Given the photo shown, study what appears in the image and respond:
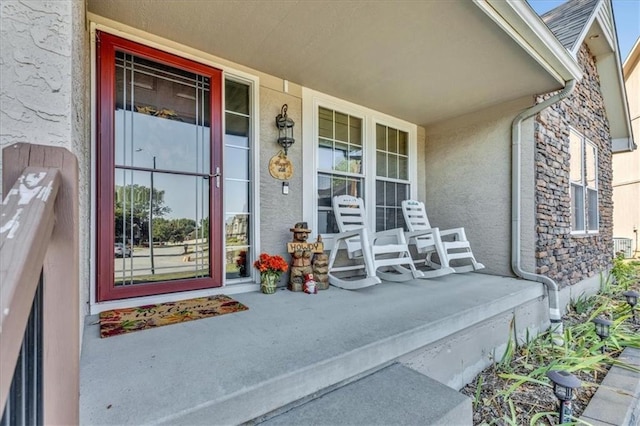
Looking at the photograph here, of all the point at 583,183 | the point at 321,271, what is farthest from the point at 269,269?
the point at 583,183

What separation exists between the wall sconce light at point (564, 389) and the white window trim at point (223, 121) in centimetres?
243

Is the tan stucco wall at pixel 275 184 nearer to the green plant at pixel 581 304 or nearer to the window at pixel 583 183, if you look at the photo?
the green plant at pixel 581 304

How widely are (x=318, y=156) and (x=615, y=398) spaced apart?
3.31 m

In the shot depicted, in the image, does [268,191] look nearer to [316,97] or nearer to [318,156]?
[318,156]

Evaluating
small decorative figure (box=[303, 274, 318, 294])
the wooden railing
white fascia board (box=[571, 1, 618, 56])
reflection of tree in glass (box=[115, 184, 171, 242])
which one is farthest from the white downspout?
the wooden railing

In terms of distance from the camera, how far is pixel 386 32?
101 inches

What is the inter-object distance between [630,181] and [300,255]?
12923 mm

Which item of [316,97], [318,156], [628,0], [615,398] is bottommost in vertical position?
[615,398]

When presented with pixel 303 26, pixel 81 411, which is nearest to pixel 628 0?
pixel 303 26

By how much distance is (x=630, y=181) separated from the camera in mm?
10461

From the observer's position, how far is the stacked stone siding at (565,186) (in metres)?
3.80

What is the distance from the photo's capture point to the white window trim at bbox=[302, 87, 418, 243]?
356 cm

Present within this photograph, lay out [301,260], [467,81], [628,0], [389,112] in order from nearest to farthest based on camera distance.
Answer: [301,260] → [467,81] → [389,112] → [628,0]

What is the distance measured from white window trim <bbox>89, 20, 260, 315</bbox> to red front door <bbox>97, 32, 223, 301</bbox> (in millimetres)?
40
